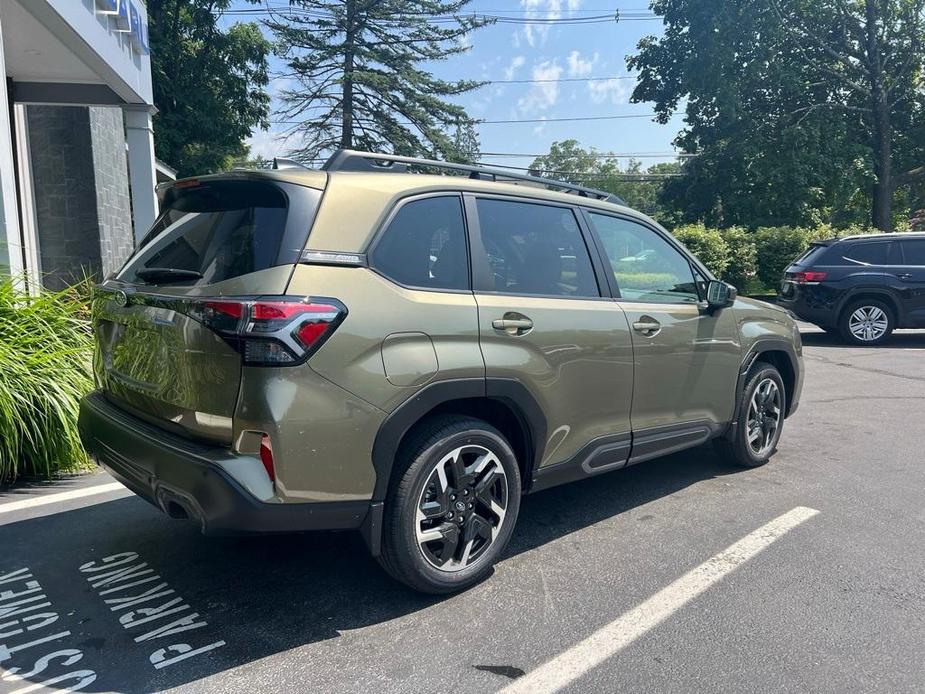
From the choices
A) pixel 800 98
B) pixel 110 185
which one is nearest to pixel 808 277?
pixel 110 185

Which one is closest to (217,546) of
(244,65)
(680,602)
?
(680,602)

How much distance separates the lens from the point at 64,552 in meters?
3.68

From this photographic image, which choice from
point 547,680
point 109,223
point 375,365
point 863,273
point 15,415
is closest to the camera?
point 547,680

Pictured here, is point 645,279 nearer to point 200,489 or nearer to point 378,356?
point 378,356

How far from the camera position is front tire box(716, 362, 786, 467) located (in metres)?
4.99

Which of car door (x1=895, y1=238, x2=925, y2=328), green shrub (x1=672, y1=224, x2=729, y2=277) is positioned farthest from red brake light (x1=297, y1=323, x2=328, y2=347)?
green shrub (x1=672, y1=224, x2=729, y2=277)

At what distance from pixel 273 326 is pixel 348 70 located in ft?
107

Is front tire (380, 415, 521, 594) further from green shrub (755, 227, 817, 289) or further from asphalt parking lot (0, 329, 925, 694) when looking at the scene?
green shrub (755, 227, 817, 289)

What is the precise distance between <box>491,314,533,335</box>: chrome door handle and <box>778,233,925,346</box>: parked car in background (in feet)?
31.6

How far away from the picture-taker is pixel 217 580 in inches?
132

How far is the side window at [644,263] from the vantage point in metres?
4.15

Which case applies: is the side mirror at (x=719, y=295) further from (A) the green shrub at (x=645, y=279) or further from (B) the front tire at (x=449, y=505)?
(B) the front tire at (x=449, y=505)

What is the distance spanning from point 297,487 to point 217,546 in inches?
51.9

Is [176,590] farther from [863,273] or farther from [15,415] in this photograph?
[863,273]
